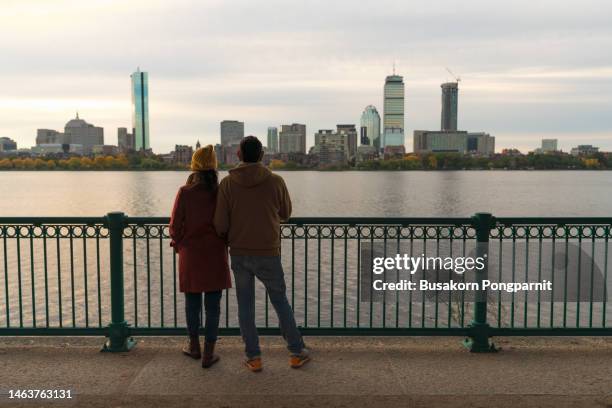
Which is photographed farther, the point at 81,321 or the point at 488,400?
the point at 81,321

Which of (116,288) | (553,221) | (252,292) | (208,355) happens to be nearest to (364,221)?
(252,292)

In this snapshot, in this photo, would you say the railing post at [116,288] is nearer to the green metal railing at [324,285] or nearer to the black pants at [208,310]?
the green metal railing at [324,285]

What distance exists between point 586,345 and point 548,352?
0.57 metres

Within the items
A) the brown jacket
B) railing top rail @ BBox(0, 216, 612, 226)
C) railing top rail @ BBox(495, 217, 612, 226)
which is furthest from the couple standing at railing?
railing top rail @ BBox(495, 217, 612, 226)

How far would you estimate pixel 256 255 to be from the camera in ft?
18.0

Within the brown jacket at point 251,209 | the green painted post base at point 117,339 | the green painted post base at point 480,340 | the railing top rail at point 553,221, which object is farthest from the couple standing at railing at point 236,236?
the railing top rail at point 553,221

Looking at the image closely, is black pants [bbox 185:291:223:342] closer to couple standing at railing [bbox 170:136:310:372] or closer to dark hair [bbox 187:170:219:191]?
couple standing at railing [bbox 170:136:310:372]

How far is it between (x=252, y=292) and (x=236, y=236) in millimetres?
586

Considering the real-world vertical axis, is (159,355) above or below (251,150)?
below

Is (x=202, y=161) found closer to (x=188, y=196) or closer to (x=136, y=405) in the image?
(x=188, y=196)

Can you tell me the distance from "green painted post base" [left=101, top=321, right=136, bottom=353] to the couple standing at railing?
3.19 ft

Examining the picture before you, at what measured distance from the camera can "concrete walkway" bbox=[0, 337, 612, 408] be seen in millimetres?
5098

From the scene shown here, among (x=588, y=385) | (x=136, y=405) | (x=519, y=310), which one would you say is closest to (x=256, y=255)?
(x=136, y=405)

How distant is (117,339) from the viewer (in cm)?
639
